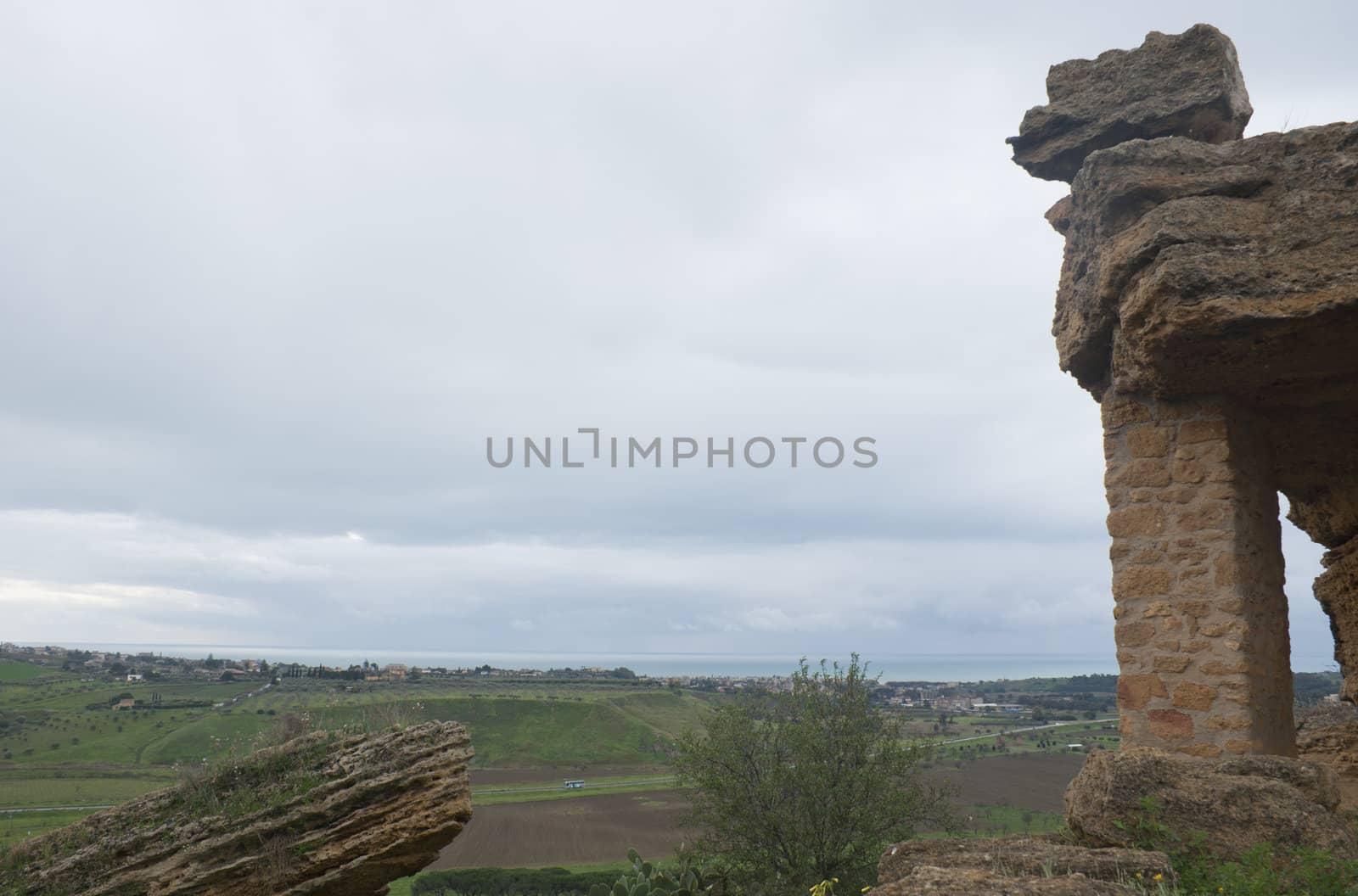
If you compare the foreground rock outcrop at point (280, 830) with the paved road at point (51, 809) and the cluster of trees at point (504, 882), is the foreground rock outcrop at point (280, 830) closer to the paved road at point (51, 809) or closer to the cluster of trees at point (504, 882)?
the cluster of trees at point (504, 882)

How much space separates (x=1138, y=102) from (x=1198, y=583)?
4.48 meters

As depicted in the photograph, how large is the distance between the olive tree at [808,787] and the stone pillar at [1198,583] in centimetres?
793

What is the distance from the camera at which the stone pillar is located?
21.5ft

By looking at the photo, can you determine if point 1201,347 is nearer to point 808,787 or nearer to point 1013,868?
point 1013,868

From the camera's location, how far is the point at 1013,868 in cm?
433

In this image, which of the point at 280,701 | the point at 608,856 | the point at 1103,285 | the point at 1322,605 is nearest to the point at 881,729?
the point at 1322,605

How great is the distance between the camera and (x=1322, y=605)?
33.2 feet

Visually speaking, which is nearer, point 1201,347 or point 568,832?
point 1201,347

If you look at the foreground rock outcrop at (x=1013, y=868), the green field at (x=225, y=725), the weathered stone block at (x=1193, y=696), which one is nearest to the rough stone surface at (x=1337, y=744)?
the weathered stone block at (x=1193, y=696)

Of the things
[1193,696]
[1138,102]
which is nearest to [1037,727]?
[1193,696]

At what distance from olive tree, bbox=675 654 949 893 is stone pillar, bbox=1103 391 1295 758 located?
7932mm

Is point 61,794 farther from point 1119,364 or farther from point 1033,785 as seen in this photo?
point 1119,364

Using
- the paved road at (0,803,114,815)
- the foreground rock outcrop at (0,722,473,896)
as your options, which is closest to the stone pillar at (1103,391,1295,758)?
the foreground rock outcrop at (0,722,473,896)

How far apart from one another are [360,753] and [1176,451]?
8035 mm
